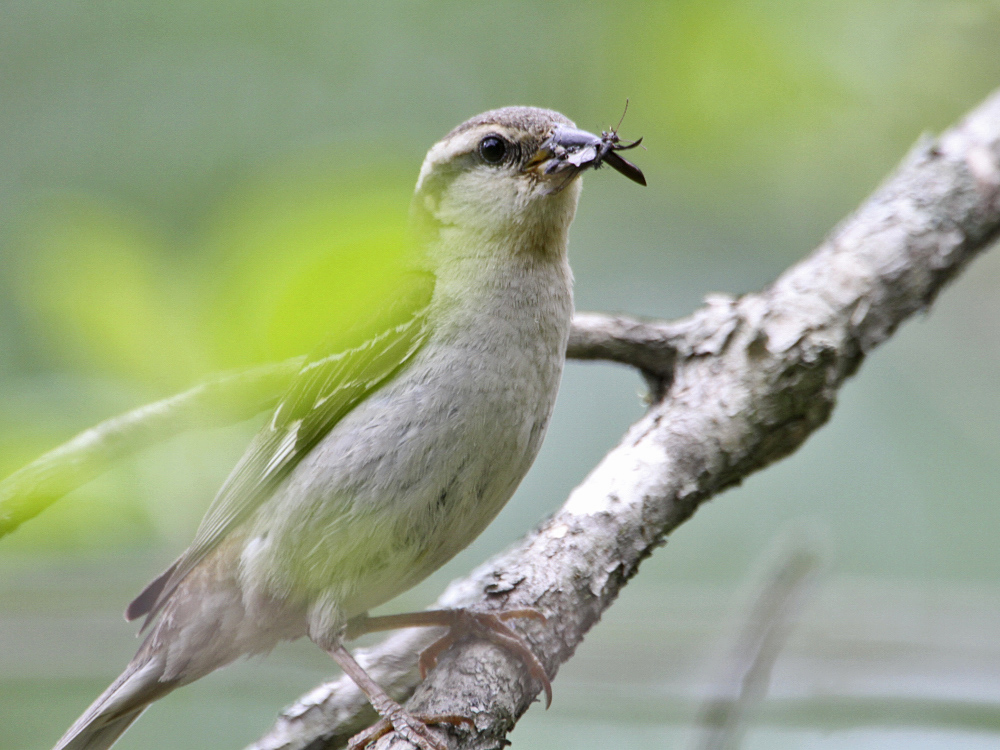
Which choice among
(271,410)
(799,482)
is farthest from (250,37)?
(799,482)

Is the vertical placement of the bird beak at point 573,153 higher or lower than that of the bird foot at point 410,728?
higher

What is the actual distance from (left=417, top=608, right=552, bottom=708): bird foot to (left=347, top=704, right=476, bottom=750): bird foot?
344mm

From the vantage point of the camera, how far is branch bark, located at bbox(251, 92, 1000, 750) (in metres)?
3.26

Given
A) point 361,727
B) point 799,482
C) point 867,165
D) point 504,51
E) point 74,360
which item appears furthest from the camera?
point 799,482

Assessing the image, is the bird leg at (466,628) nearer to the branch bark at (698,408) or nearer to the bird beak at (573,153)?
the branch bark at (698,408)

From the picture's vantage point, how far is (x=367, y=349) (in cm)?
331

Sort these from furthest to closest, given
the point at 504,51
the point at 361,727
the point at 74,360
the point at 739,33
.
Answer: the point at 361,727 → the point at 504,51 → the point at 739,33 → the point at 74,360

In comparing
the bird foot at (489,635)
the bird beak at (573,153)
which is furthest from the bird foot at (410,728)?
the bird beak at (573,153)

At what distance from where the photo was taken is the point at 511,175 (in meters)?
3.38

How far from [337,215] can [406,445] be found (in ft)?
5.97

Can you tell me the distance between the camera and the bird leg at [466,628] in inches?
124

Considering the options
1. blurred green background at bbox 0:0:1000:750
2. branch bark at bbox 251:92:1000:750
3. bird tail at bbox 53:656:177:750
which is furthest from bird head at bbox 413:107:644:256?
bird tail at bbox 53:656:177:750

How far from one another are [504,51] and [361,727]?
2.35m

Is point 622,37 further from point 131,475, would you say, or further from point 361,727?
point 361,727
